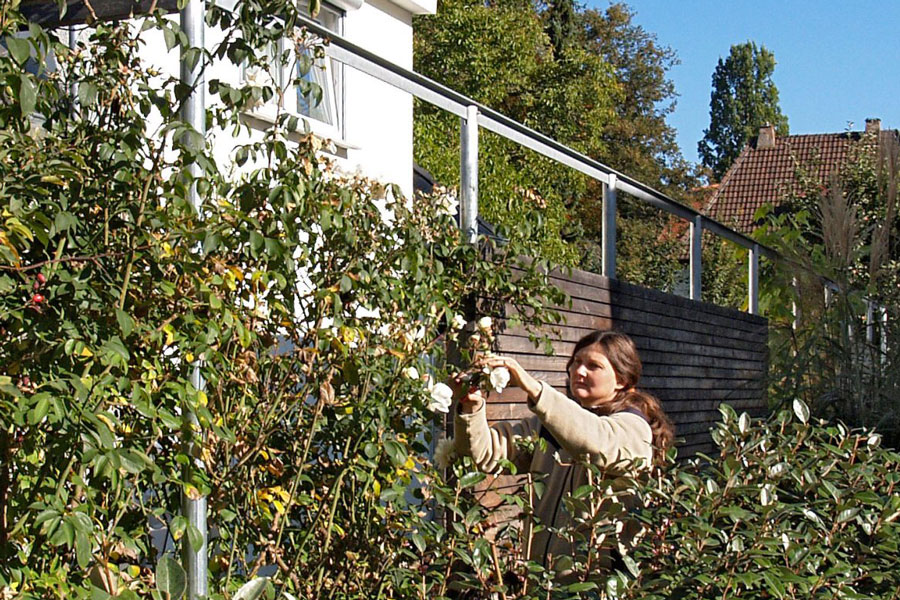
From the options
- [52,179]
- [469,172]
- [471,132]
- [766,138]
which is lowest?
[52,179]

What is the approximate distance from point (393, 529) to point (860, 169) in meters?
16.1

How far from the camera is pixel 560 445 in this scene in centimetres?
309

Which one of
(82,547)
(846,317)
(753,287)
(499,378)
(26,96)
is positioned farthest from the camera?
(753,287)

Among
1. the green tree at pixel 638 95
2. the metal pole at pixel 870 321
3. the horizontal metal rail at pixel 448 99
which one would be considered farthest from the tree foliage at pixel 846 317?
the green tree at pixel 638 95

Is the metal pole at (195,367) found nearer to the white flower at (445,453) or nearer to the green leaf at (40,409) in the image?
the green leaf at (40,409)

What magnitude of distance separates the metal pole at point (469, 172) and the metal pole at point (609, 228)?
1.64 metres

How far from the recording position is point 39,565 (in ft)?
6.88

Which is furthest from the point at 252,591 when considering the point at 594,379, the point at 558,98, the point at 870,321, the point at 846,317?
the point at 558,98

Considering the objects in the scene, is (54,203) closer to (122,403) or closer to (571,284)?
(122,403)

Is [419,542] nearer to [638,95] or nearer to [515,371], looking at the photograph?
[515,371]

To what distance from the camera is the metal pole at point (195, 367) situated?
228 cm

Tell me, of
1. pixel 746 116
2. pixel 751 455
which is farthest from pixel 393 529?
pixel 746 116

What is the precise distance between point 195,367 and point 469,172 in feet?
7.16

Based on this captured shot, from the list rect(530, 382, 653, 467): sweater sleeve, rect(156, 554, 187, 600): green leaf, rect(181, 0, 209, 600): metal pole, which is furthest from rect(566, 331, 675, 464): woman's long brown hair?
rect(156, 554, 187, 600): green leaf
